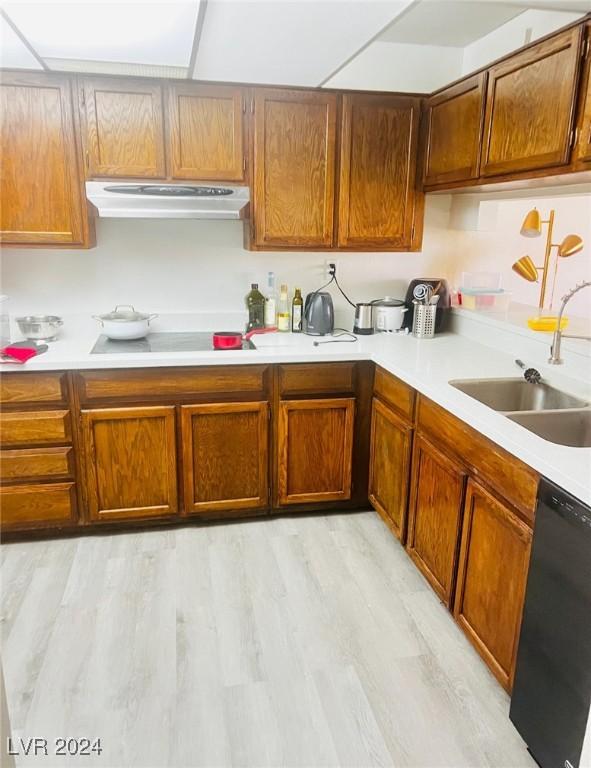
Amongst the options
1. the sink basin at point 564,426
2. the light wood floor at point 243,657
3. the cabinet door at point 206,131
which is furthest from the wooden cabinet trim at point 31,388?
the sink basin at point 564,426

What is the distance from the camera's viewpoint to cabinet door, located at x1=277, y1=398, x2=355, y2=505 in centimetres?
280

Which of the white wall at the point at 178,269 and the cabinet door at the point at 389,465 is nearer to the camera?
the cabinet door at the point at 389,465

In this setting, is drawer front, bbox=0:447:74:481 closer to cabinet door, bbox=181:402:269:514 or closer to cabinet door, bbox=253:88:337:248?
cabinet door, bbox=181:402:269:514

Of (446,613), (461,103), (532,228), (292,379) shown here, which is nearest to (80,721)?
(446,613)

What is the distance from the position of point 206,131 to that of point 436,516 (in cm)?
203

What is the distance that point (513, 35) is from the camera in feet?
8.77

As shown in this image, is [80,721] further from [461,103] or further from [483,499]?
[461,103]

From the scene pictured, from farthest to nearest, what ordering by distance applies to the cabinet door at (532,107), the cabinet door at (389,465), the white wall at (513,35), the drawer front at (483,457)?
the cabinet door at (389,465) → the white wall at (513,35) → the cabinet door at (532,107) → the drawer front at (483,457)

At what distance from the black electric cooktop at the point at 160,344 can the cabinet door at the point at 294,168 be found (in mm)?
598

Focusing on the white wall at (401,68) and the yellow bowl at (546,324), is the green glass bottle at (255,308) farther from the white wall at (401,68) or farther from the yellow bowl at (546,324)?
the yellow bowl at (546,324)

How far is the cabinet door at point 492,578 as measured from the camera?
1660 millimetres

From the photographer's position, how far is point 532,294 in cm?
405

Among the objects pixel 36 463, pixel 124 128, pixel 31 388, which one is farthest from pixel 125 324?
pixel 124 128

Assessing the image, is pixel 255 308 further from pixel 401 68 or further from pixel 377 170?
pixel 401 68
